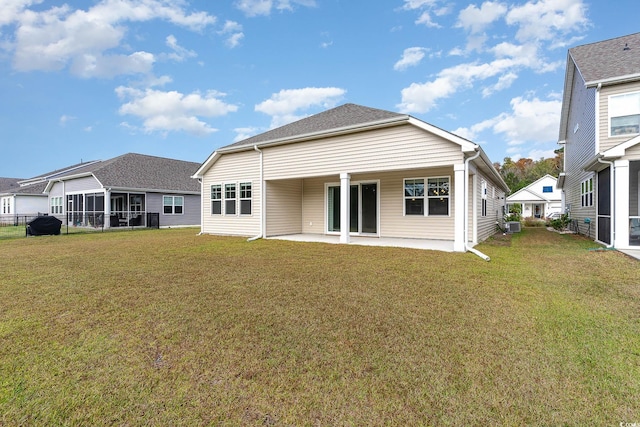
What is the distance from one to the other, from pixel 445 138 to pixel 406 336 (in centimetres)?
667

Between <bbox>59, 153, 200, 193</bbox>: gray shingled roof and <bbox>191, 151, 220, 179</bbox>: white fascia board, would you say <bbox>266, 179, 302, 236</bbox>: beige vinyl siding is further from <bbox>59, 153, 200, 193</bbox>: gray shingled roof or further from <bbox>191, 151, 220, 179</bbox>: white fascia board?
<bbox>59, 153, 200, 193</bbox>: gray shingled roof

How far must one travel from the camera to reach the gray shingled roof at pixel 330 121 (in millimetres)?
9875

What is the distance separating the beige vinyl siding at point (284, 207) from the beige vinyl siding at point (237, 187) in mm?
533

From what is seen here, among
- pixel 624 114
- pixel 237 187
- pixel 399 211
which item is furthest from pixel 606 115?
pixel 237 187

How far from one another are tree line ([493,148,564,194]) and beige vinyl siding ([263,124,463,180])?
4351cm

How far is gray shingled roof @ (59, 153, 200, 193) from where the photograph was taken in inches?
749

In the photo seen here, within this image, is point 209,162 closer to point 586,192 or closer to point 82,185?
point 82,185

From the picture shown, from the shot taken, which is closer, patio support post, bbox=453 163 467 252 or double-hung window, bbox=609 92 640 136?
patio support post, bbox=453 163 467 252

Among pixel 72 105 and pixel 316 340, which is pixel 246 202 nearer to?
pixel 316 340

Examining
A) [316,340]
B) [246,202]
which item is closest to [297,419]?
[316,340]

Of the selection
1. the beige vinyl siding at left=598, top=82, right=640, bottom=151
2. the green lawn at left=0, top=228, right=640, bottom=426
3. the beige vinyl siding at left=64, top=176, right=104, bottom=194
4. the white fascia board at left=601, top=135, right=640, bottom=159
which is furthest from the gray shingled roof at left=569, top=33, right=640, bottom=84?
the beige vinyl siding at left=64, top=176, right=104, bottom=194

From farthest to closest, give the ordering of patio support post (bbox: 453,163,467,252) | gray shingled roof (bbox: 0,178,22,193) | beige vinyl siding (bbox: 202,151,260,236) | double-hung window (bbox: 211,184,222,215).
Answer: gray shingled roof (bbox: 0,178,22,193)
double-hung window (bbox: 211,184,222,215)
beige vinyl siding (bbox: 202,151,260,236)
patio support post (bbox: 453,163,467,252)

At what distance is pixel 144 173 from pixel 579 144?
2514 centimetres

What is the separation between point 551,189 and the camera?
37.6 m
